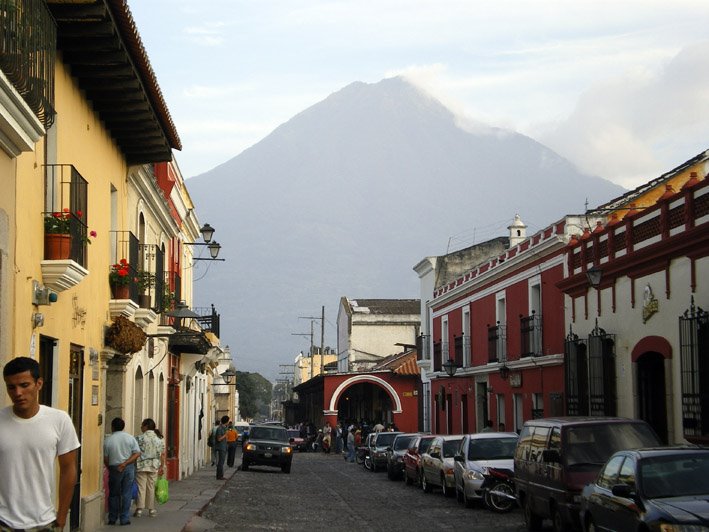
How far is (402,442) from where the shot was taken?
35.0 m

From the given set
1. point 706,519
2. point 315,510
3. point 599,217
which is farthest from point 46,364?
point 599,217

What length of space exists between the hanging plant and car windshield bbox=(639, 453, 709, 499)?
8.65m

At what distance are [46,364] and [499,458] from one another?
11.1 metres

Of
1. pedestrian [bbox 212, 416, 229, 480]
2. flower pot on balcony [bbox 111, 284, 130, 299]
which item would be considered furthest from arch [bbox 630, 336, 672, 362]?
pedestrian [bbox 212, 416, 229, 480]

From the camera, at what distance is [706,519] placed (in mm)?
10539

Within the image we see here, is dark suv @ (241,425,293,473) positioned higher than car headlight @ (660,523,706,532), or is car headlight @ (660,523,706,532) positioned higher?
car headlight @ (660,523,706,532)

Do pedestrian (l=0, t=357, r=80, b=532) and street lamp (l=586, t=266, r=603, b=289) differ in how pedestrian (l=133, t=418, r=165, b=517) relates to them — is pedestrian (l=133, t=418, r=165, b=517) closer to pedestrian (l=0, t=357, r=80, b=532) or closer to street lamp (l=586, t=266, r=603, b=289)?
street lamp (l=586, t=266, r=603, b=289)

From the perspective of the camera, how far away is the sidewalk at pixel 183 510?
17516 millimetres

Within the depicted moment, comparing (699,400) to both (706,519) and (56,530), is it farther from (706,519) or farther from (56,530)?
(56,530)

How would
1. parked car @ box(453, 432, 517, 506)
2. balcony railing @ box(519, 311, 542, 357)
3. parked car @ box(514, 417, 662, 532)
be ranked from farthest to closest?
1. balcony railing @ box(519, 311, 542, 357)
2. parked car @ box(453, 432, 517, 506)
3. parked car @ box(514, 417, 662, 532)

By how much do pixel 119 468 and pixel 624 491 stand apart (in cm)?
811

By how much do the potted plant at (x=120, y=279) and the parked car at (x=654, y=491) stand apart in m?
8.26

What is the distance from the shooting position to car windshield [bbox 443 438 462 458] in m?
25.5

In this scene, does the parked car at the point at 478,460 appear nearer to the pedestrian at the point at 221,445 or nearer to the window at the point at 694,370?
the window at the point at 694,370
